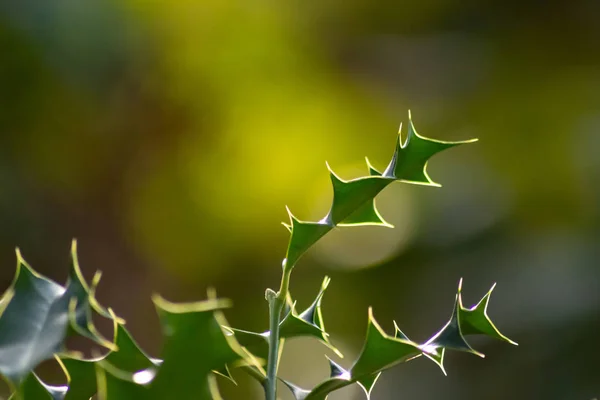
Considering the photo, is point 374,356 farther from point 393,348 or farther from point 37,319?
point 37,319

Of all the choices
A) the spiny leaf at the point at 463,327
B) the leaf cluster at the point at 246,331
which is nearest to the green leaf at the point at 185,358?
the leaf cluster at the point at 246,331

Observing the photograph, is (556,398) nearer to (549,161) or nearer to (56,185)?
(549,161)

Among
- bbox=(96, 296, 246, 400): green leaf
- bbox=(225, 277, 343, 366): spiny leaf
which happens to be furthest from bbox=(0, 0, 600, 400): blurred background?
bbox=(96, 296, 246, 400): green leaf

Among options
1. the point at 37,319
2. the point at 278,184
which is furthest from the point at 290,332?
the point at 278,184

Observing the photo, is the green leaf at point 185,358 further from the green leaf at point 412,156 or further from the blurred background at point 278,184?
the blurred background at point 278,184

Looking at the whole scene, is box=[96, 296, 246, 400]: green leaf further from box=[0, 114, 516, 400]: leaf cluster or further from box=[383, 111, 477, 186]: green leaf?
box=[383, 111, 477, 186]: green leaf
